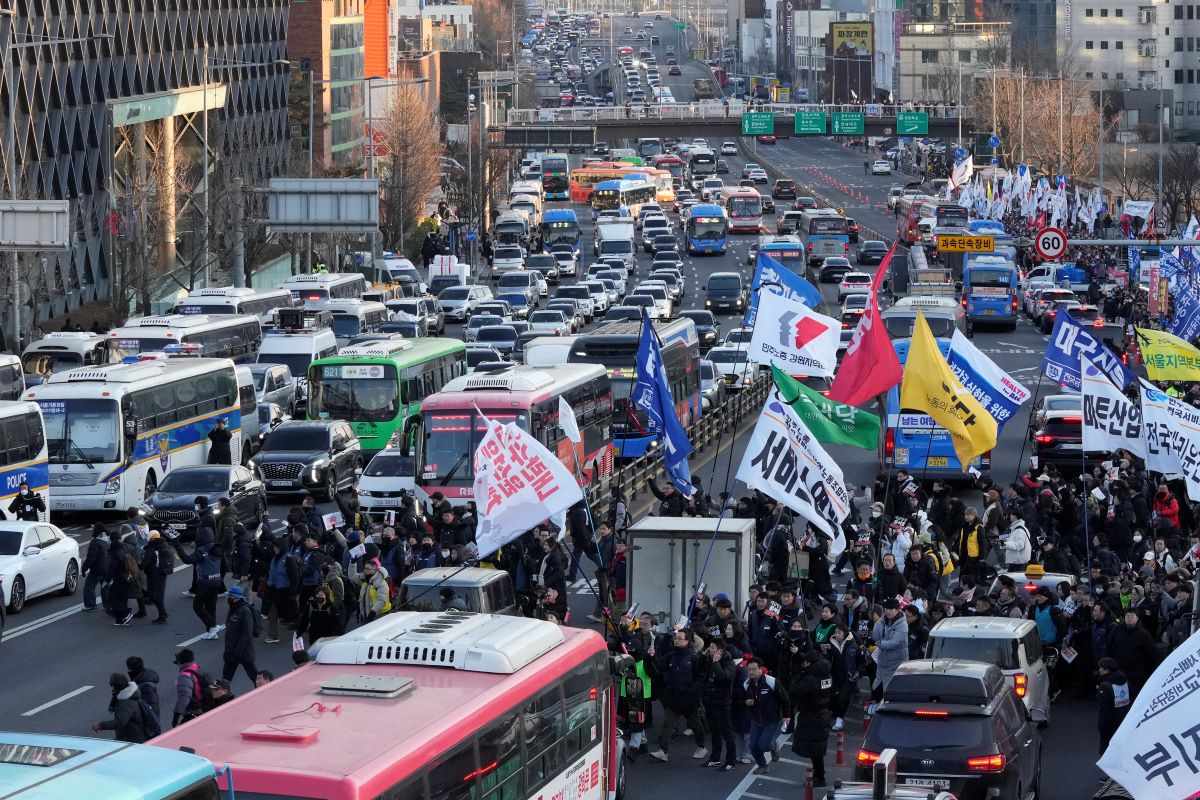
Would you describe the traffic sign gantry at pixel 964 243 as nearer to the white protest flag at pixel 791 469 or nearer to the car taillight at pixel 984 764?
the white protest flag at pixel 791 469

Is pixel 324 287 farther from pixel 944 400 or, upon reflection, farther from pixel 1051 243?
pixel 944 400

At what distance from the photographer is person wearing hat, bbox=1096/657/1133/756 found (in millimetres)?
18719

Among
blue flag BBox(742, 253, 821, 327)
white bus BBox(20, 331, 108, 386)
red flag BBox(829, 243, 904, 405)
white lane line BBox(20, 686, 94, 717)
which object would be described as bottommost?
white lane line BBox(20, 686, 94, 717)

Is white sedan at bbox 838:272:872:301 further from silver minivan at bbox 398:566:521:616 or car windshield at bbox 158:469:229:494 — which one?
silver minivan at bbox 398:566:521:616

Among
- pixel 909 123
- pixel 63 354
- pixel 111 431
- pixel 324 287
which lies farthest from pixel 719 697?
pixel 909 123

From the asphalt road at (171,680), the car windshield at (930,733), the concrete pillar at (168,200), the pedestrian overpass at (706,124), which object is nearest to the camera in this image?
the car windshield at (930,733)

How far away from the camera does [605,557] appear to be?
2716 centimetres

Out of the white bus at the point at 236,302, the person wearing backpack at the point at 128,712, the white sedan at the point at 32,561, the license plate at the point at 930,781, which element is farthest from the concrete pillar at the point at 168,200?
the license plate at the point at 930,781

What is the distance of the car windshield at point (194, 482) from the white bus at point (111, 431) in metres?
2.20

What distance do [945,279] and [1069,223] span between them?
73.2 ft

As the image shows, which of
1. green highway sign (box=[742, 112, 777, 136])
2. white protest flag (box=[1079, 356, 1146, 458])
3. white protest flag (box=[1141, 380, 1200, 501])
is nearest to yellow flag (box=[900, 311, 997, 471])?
white protest flag (box=[1079, 356, 1146, 458])

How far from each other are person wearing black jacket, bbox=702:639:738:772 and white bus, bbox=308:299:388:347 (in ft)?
120

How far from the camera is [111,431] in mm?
34375

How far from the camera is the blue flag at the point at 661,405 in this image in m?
25.2
